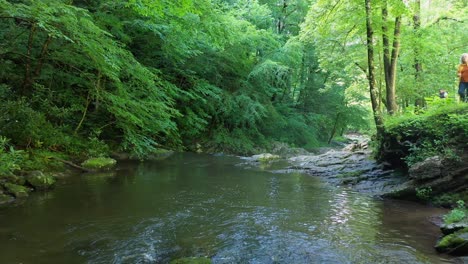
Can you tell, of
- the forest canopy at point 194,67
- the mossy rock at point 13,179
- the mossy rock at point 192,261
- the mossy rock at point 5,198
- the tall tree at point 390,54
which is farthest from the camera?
the tall tree at point 390,54

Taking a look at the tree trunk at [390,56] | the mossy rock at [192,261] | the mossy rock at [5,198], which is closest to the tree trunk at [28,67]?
the mossy rock at [5,198]

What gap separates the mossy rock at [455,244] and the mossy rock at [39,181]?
333 inches

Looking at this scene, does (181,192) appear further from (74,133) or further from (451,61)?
(451,61)

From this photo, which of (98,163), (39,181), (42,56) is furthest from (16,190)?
(42,56)

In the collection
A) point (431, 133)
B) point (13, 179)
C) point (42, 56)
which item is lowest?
point (13, 179)

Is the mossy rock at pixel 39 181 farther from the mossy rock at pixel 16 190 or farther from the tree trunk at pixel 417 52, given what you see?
the tree trunk at pixel 417 52

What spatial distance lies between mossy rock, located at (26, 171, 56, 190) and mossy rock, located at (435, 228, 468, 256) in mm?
8459

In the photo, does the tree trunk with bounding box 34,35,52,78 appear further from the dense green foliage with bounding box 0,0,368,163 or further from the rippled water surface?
the rippled water surface

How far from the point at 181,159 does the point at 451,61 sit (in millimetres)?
13340

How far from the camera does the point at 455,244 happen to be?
508 centimetres

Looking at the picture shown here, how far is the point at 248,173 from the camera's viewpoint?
42.0ft

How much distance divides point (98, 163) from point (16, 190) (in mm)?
4059

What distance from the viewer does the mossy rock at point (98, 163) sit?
1155 cm

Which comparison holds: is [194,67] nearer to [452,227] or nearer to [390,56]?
[390,56]
